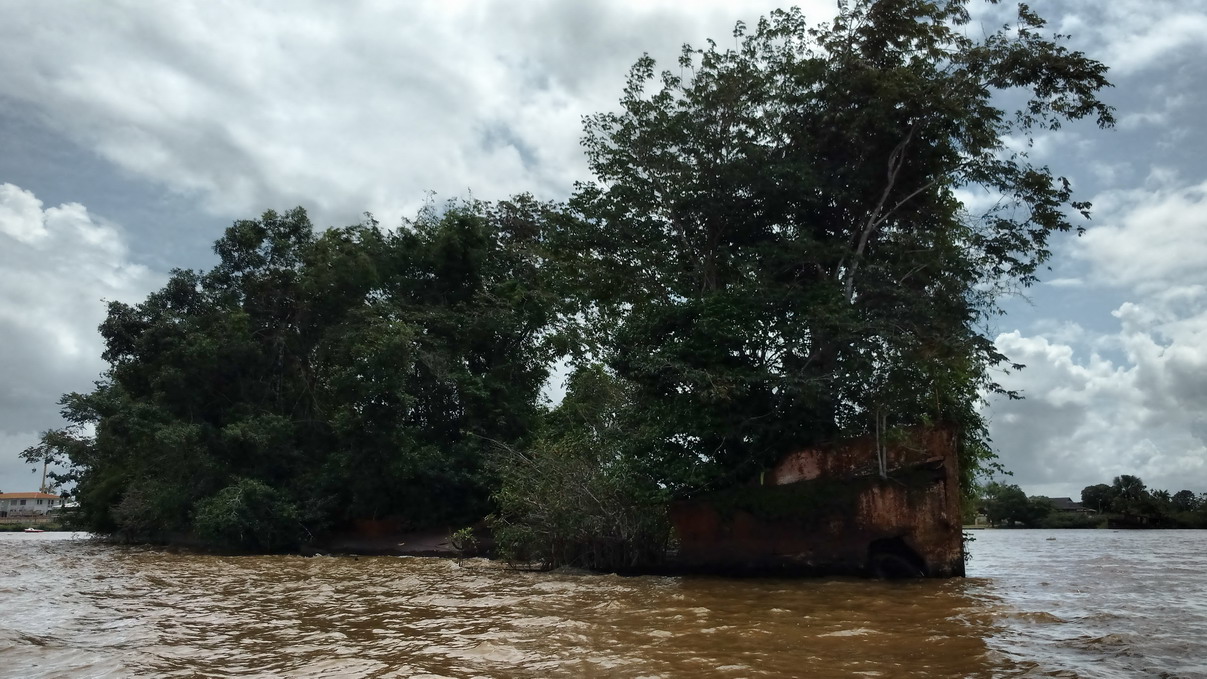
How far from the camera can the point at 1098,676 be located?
514 centimetres

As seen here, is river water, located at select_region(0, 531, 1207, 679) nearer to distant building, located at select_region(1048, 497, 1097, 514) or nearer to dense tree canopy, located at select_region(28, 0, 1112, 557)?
dense tree canopy, located at select_region(28, 0, 1112, 557)

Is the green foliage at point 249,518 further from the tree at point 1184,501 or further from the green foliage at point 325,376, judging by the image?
the tree at point 1184,501

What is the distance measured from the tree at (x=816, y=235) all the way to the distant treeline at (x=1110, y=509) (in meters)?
48.7

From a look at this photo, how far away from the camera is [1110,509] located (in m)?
64.5

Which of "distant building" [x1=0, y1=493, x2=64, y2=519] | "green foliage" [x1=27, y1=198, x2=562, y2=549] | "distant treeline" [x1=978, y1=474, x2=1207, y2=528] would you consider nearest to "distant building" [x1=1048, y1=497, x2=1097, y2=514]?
"distant treeline" [x1=978, y1=474, x2=1207, y2=528]

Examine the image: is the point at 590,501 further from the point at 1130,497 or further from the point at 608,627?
the point at 1130,497

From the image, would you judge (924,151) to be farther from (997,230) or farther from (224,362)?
(224,362)

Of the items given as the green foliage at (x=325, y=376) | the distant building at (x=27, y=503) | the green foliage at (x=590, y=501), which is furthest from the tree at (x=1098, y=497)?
the distant building at (x=27, y=503)

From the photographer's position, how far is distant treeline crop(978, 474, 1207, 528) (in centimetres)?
5672

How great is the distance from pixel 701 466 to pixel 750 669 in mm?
8208

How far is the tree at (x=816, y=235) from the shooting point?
13.7m

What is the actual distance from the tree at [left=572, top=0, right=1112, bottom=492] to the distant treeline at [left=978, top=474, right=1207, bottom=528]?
160 feet

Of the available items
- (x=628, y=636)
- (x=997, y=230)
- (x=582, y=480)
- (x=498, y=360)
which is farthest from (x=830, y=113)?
(x=498, y=360)

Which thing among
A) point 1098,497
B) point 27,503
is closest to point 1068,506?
point 1098,497
